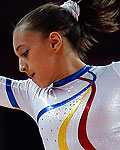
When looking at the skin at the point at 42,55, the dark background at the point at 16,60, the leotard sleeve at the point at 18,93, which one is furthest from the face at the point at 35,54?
the dark background at the point at 16,60

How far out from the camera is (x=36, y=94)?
1.43 metres

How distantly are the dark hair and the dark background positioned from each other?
1.68 meters

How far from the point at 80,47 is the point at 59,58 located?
12 cm

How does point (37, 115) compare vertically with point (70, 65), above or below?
below

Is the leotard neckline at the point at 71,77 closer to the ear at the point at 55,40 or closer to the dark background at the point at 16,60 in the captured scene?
the ear at the point at 55,40

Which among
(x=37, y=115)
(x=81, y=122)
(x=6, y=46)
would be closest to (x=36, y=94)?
(x=37, y=115)

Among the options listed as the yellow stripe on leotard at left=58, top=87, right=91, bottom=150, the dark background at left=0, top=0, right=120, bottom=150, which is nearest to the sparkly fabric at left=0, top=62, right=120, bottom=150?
the yellow stripe on leotard at left=58, top=87, right=91, bottom=150

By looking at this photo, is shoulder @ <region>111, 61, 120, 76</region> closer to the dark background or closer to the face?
the face

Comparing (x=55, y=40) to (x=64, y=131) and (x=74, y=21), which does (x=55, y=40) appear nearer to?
(x=74, y=21)

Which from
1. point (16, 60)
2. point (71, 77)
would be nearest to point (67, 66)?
point (71, 77)

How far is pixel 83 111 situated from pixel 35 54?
26cm

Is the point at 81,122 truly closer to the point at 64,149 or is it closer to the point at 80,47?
the point at 64,149

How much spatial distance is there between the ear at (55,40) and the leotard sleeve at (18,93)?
0.65ft

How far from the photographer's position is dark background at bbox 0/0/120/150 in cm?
312
